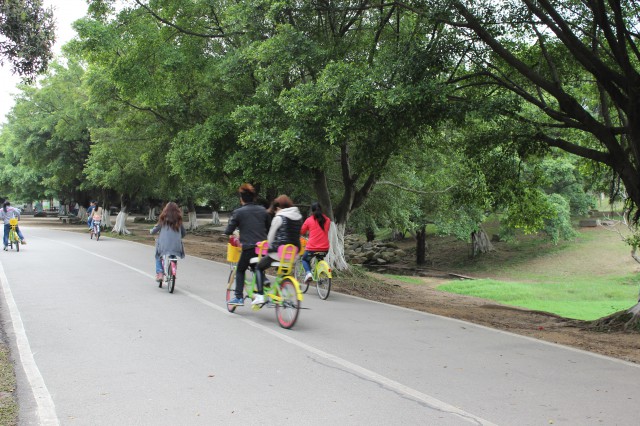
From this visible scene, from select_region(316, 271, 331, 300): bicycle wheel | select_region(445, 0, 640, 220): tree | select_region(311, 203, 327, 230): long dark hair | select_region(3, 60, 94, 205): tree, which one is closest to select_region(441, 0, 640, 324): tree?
select_region(445, 0, 640, 220): tree

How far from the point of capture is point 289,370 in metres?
5.95

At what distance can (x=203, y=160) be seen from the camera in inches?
701

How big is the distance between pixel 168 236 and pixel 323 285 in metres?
3.37

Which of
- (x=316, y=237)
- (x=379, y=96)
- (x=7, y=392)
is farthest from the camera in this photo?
(x=316, y=237)

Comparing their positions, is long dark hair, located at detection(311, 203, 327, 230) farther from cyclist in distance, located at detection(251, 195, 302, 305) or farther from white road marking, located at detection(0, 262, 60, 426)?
white road marking, located at detection(0, 262, 60, 426)

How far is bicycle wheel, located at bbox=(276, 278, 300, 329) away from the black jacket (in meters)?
0.94

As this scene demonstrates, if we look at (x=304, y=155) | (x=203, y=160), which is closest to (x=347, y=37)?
(x=304, y=155)

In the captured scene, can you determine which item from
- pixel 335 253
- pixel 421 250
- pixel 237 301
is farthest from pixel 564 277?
pixel 237 301

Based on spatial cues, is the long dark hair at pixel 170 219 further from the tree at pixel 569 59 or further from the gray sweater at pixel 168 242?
the tree at pixel 569 59

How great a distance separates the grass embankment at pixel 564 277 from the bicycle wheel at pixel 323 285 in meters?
8.52

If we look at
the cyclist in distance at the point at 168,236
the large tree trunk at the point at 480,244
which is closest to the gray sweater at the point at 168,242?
the cyclist in distance at the point at 168,236

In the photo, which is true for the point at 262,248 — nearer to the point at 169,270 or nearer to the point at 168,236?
the point at 169,270

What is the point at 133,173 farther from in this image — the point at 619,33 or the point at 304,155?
the point at 619,33

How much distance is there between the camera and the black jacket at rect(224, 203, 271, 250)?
8672 millimetres
